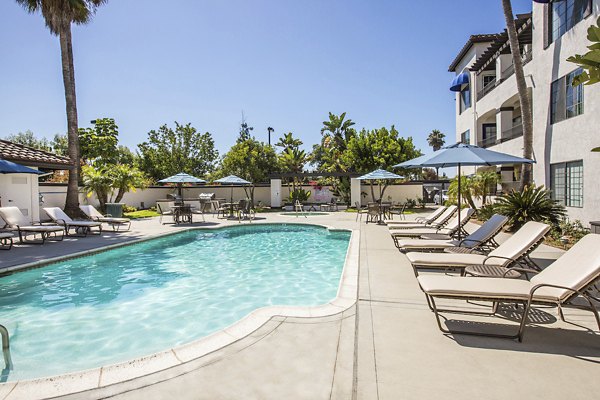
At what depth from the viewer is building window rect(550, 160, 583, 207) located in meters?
11.6

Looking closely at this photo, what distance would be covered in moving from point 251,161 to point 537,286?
3231 cm

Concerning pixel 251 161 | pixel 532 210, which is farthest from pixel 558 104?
pixel 251 161

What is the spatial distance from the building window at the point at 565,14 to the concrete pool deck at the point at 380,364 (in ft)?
39.8

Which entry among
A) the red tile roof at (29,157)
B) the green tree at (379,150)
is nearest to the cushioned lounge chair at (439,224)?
the red tile roof at (29,157)

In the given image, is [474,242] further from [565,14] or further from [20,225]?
[20,225]

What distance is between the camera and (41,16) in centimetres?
1628

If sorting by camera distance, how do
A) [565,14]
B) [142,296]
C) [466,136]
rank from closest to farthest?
[142,296] → [565,14] → [466,136]

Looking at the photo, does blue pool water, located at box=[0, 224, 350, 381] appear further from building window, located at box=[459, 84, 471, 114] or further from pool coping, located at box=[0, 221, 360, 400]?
building window, located at box=[459, 84, 471, 114]

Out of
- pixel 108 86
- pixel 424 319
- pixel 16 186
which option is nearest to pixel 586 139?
pixel 424 319

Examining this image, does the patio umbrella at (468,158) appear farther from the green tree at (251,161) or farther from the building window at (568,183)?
the green tree at (251,161)

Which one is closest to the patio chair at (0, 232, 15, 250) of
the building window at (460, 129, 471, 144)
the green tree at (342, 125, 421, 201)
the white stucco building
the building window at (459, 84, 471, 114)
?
the white stucco building

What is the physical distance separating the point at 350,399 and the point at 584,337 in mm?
2746

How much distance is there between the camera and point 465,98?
2525cm

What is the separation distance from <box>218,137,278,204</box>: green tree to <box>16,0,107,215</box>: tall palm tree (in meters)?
16.9
